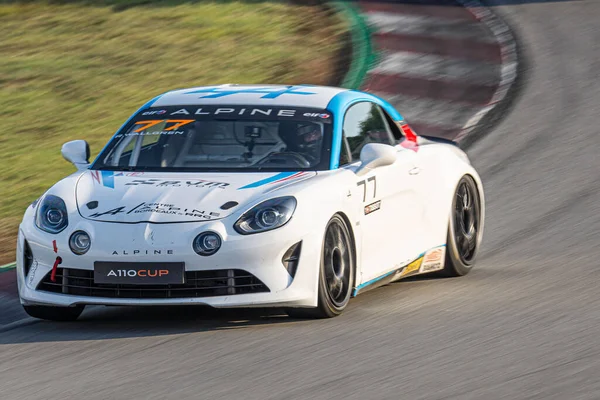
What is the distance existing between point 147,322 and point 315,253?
1.04 meters

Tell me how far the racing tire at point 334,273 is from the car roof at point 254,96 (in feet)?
3.57

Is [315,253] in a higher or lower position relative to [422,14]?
higher

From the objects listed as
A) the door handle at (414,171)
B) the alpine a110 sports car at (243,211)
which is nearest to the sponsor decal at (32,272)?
the alpine a110 sports car at (243,211)

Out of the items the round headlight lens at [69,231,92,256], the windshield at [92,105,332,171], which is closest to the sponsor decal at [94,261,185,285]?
the round headlight lens at [69,231,92,256]

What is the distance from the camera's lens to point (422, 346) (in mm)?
6129

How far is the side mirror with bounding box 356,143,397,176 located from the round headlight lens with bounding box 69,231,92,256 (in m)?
1.62

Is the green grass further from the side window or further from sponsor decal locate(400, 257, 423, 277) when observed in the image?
sponsor decal locate(400, 257, 423, 277)

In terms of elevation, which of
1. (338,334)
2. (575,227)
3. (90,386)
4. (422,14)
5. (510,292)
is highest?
(90,386)

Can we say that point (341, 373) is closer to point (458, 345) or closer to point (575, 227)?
point (458, 345)

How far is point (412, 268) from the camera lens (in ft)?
26.6

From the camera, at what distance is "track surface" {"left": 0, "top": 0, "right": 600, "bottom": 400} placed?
17.7 feet

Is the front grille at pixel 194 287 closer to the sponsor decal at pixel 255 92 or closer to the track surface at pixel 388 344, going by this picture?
the track surface at pixel 388 344

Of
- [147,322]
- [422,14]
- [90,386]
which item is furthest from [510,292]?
[422,14]

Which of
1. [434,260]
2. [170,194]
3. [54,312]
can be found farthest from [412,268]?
[54,312]
